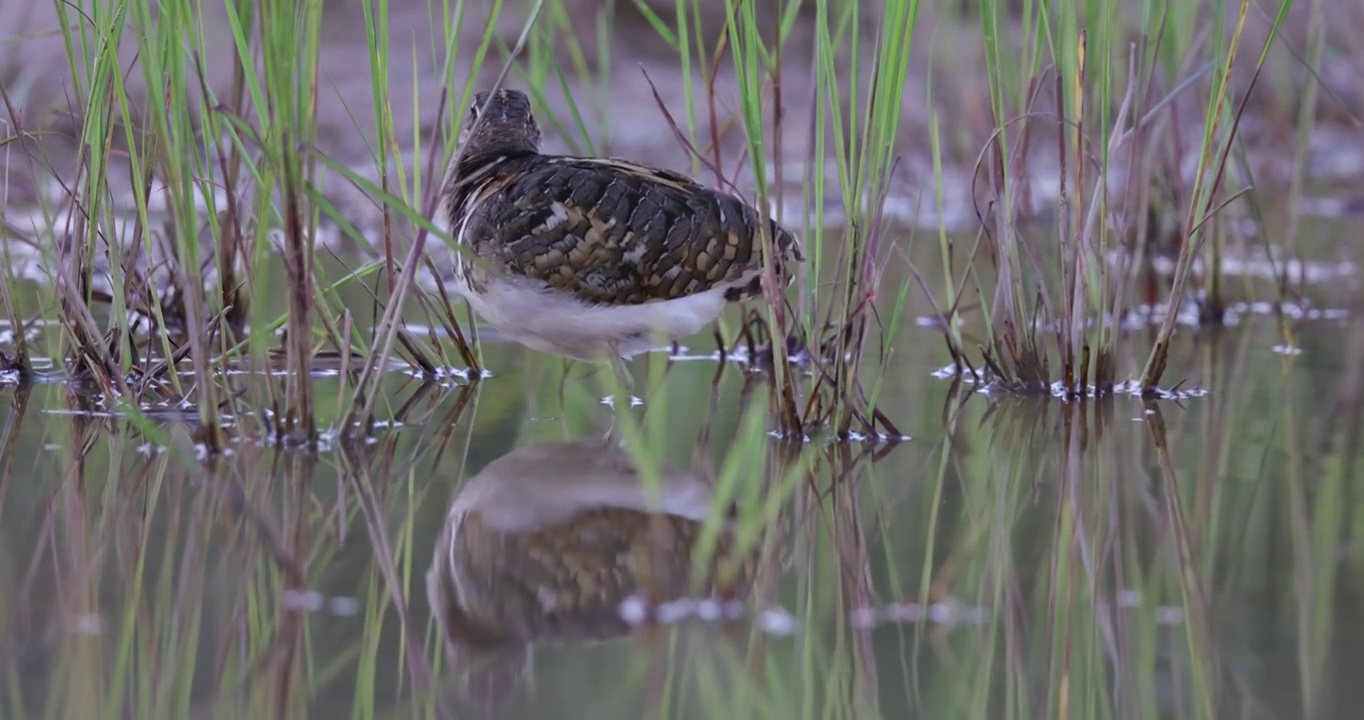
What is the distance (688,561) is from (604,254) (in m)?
1.07

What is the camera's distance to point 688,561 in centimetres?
228

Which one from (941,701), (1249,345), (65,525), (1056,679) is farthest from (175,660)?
(1249,345)

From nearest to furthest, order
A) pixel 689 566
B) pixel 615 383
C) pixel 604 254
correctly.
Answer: pixel 689 566 → pixel 604 254 → pixel 615 383

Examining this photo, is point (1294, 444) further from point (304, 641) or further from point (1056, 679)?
point (304, 641)

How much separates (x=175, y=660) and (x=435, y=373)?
76.0 inches

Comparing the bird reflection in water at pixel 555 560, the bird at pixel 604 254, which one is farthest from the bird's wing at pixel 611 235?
the bird reflection in water at pixel 555 560

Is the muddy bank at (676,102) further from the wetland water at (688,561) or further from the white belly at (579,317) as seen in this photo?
the wetland water at (688,561)

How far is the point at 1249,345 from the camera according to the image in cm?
427


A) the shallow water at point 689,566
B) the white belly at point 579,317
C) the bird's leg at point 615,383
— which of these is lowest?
the shallow water at point 689,566

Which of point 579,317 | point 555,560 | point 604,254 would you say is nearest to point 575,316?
point 579,317

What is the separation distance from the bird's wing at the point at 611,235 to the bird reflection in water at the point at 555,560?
46cm

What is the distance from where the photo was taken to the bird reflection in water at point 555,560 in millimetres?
1999

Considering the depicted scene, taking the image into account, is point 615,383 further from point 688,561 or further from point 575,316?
point 688,561

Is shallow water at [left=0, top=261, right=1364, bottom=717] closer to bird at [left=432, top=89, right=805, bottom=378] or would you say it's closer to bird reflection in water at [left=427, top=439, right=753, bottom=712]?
bird reflection in water at [left=427, top=439, right=753, bottom=712]
